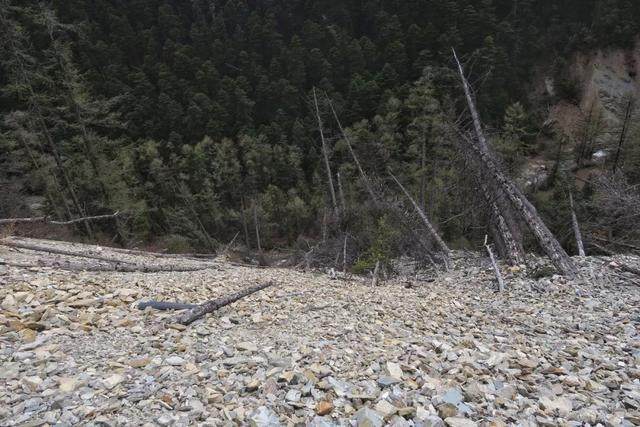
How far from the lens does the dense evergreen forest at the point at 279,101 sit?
1002 inches

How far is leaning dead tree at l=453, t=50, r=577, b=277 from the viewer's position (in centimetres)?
868

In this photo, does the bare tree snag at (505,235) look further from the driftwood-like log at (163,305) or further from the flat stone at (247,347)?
the driftwood-like log at (163,305)

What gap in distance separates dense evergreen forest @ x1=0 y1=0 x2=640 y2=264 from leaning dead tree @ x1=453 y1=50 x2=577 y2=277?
920 cm

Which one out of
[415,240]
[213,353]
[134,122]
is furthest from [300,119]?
[213,353]

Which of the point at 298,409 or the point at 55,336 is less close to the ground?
the point at 55,336

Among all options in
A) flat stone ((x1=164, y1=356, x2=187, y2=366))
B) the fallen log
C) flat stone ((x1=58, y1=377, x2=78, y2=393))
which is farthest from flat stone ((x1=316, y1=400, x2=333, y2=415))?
the fallen log

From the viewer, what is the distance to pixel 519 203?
10133 mm

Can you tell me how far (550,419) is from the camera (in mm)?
3201

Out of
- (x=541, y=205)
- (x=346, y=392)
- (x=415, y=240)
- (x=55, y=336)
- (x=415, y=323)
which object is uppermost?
(x=55, y=336)

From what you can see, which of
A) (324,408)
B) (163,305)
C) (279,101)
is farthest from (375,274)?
(279,101)

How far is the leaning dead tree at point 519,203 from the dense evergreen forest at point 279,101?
9200mm

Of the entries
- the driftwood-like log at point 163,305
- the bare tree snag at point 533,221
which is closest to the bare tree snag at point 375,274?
the bare tree snag at point 533,221

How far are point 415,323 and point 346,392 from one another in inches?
97.3

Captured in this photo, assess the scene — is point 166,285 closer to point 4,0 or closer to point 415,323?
point 415,323
